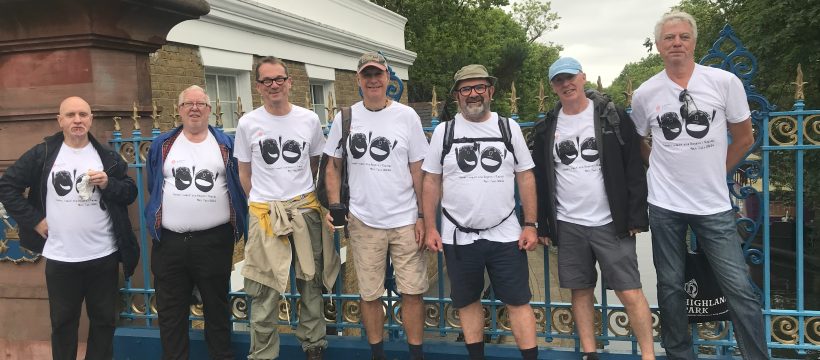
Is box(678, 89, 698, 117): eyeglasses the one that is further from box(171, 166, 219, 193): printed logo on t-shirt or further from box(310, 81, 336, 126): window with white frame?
box(310, 81, 336, 126): window with white frame

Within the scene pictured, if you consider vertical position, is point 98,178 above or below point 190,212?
above

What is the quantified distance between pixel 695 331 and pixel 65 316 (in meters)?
3.90

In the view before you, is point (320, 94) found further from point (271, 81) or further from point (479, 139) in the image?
point (479, 139)

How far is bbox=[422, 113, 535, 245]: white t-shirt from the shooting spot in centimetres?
346

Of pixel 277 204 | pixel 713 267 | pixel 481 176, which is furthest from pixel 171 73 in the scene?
pixel 713 267

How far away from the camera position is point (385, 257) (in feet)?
12.3

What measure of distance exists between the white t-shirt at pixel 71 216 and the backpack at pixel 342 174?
1.36 meters

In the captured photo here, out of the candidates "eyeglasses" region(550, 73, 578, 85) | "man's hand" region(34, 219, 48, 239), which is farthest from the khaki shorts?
"man's hand" region(34, 219, 48, 239)

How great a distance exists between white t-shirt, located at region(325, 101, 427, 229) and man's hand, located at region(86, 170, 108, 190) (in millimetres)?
1429

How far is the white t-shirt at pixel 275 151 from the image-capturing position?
3.71m

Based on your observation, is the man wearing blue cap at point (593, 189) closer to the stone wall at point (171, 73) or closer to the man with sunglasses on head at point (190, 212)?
the man with sunglasses on head at point (190, 212)

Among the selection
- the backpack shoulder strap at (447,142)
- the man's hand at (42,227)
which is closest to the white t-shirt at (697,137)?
the backpack shoulder strap at (447,142)

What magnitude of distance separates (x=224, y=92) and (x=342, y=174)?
21.7 feet

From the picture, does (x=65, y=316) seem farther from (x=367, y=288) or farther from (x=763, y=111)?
(x=763, y=111)
